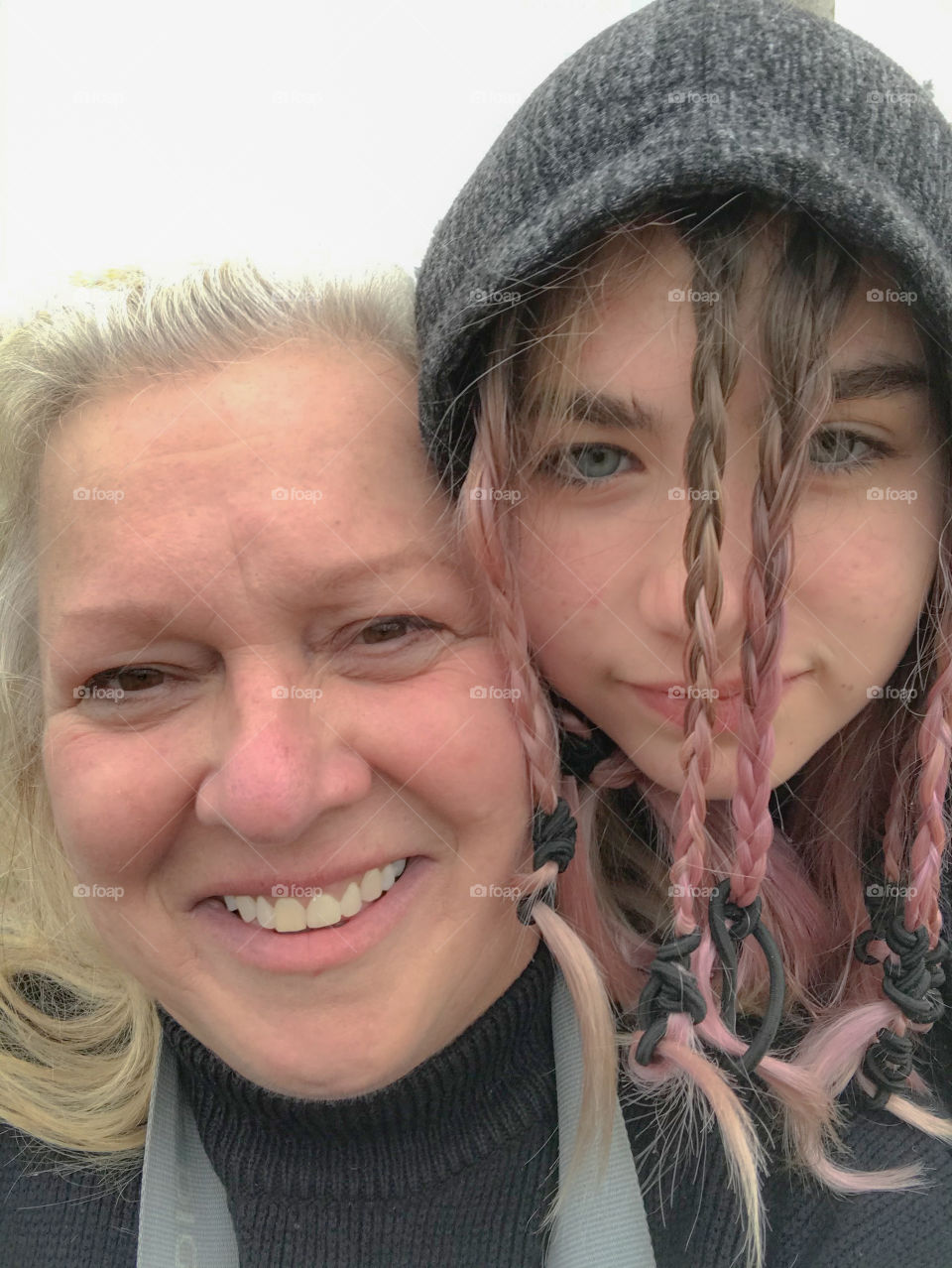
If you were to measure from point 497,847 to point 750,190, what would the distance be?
781 mm

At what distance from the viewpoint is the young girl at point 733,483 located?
1.02 metres

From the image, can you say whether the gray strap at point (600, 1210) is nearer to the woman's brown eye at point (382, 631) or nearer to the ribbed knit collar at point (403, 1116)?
the ribbed knit collar at point (403, 1116)

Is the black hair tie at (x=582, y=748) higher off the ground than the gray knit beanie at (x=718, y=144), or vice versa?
the gray knit beanie at (x=718, y=144)

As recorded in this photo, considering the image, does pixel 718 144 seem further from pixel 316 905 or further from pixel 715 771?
pixel 316 905

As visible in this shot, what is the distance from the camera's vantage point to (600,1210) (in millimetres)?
1263

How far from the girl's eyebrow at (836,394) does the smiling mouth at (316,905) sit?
1.94 feet

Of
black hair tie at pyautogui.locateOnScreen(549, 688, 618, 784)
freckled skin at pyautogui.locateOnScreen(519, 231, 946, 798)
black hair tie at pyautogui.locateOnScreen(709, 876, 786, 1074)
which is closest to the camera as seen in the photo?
freckled skin at pyautogui.locateOnScreen(519, 231, 946, 798)

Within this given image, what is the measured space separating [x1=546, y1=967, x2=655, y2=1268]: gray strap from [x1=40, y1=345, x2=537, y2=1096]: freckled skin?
0.22 meters

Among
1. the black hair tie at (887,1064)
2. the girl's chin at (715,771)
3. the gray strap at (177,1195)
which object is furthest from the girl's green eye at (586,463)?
the gray strap at (177,1195)

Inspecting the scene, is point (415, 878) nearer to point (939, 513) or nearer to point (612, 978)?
point (612, 978)

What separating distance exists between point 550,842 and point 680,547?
386mm

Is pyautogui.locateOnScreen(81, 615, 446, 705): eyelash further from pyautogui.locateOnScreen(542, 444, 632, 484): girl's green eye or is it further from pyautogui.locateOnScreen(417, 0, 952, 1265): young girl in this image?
pyautogui.locateOnScreen(542, 444, 632, 484): girl's green eye

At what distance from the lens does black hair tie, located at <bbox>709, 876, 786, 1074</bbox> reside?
1196 millimetres

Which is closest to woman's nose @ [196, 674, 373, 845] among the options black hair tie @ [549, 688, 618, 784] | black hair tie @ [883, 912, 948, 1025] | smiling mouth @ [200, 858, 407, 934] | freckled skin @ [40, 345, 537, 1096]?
freckled skin @ [40, 345, 537, 1096]
